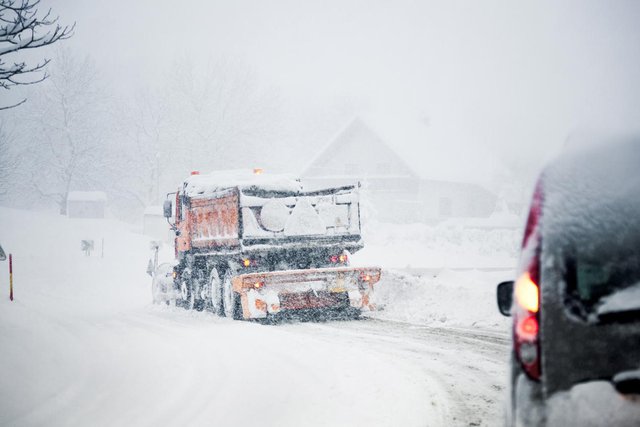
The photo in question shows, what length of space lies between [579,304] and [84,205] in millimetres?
56180

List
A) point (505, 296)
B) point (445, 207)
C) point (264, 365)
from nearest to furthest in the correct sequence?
1. point (505, 296)
2. point (264, 365)
3. point (445, 207)

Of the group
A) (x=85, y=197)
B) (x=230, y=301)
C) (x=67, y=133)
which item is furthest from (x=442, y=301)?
(x=67, y=133)

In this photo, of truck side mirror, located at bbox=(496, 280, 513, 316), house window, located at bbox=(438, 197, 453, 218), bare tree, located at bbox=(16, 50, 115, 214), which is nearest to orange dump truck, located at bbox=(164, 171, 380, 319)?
truck side mirror, located at bbox=(496, 280, 513, 316)

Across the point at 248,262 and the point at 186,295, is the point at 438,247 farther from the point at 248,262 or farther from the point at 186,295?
the point at 248,262

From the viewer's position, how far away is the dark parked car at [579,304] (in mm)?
2389

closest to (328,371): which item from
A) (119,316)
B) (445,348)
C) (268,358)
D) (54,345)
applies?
(268,358)

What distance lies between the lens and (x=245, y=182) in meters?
12.8

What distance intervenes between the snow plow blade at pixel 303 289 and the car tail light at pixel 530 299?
29.4 ft

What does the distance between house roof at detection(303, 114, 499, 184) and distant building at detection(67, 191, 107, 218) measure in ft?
63.9

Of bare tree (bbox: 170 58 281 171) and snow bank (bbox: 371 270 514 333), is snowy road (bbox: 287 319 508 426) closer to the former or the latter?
snow bank (bbox: 371 270 514 333)

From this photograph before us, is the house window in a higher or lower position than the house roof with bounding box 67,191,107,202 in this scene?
lower

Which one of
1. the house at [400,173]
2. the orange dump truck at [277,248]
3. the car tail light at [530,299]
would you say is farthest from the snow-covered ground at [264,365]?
the house at [400,173]

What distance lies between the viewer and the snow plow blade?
11.4 m

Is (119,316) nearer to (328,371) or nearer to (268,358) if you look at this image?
(268,358)
